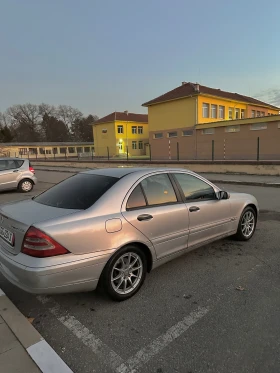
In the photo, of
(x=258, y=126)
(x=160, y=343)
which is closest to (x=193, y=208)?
(x=160, y=343)

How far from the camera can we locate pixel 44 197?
3.42 metres

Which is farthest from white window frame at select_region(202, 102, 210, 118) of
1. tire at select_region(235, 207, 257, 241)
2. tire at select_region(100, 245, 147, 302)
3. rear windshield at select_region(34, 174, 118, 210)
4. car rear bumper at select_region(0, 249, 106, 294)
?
car rear bumper at select_region(0, 249, 106, 294)

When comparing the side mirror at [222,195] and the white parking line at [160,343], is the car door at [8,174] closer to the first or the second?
the side mirror at [222,195]

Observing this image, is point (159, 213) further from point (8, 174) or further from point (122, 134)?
point (122, 134)

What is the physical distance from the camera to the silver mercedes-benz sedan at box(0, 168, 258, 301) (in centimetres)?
249

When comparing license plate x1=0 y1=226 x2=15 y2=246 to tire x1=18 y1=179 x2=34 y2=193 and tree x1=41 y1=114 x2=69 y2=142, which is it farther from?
tree x1=41 y1=114 x2=69 y2=142

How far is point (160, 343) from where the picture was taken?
7.43 feet

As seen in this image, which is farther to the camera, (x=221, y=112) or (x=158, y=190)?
(x=221, y=112)

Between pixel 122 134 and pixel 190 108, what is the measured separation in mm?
18037

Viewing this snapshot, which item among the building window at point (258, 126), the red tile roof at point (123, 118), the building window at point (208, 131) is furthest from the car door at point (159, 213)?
the red tile roof at point (123, 118)

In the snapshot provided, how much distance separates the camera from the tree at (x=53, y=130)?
79.0m

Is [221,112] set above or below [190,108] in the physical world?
below

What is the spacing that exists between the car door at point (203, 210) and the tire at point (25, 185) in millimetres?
9562

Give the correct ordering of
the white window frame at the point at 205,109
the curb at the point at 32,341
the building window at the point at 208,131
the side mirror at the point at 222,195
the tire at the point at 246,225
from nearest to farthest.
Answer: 1. the curb at the point at 32,341
2. the side mirror at the point at 222,195
3. the tire at the point at 246,225
4. the building window at the point at 208,131
5. the white window frame at the point at 205,109
